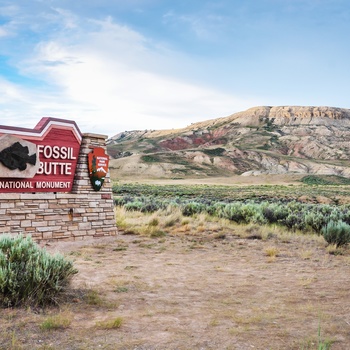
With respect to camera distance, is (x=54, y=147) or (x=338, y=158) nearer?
(x=54, y=147)

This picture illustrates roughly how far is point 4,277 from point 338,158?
114 meters

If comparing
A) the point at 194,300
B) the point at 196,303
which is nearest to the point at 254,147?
the point at 194,300

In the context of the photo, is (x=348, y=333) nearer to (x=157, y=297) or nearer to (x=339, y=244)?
(x=157, y=297)

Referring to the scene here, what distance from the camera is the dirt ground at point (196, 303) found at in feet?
14.6

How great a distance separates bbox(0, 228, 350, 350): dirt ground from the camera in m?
4.44

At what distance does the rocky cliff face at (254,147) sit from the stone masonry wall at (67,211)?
7987cm

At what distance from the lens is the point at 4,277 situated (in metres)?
5.23

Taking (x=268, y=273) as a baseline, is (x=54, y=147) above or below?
above

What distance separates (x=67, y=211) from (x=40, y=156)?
1794 mm

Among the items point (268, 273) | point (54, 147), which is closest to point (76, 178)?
point (54, 147)

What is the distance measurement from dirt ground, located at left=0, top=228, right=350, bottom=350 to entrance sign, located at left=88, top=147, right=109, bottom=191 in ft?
8.30

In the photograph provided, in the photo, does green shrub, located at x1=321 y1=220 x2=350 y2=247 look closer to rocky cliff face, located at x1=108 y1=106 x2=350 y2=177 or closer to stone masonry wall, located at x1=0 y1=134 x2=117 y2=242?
stone masonry wall, located at x1=0 y1=134 x2=117 y2=242

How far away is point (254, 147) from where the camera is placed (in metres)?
122

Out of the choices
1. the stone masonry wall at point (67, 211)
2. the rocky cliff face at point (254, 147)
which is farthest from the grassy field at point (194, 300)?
the rocky cliff face at point (254, 147)
